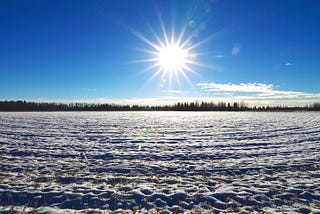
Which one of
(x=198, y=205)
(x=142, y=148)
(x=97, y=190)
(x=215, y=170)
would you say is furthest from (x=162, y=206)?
(x=142, y=148)

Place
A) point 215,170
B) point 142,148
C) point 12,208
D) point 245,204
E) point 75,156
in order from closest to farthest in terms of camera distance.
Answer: point 12,208 → point 245,204 → point 215,170 → point 75,156 → point 142,148

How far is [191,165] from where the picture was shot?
10422 millimetres

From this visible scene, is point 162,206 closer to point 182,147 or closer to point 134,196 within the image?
point 134,196

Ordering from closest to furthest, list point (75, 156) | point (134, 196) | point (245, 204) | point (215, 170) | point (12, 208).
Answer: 1. point (12, 208)
2. point (245, 204)
3. point (134, 196)
4. point (215, 170)
5. point (75, 156)

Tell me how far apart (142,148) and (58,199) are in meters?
7.92

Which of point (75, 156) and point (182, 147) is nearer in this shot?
point (75, 156)

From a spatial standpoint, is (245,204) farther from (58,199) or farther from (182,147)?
(182,147)

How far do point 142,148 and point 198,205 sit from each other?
8244mm

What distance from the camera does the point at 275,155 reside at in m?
12.2

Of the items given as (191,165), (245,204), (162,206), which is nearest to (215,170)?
(191,165)

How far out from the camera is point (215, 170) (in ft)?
31.6

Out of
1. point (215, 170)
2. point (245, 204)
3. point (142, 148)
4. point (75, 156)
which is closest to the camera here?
point (245, 204)

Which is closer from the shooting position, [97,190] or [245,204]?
[245,204]

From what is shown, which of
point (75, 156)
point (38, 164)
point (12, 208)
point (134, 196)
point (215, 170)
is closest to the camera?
point (12, 208)
